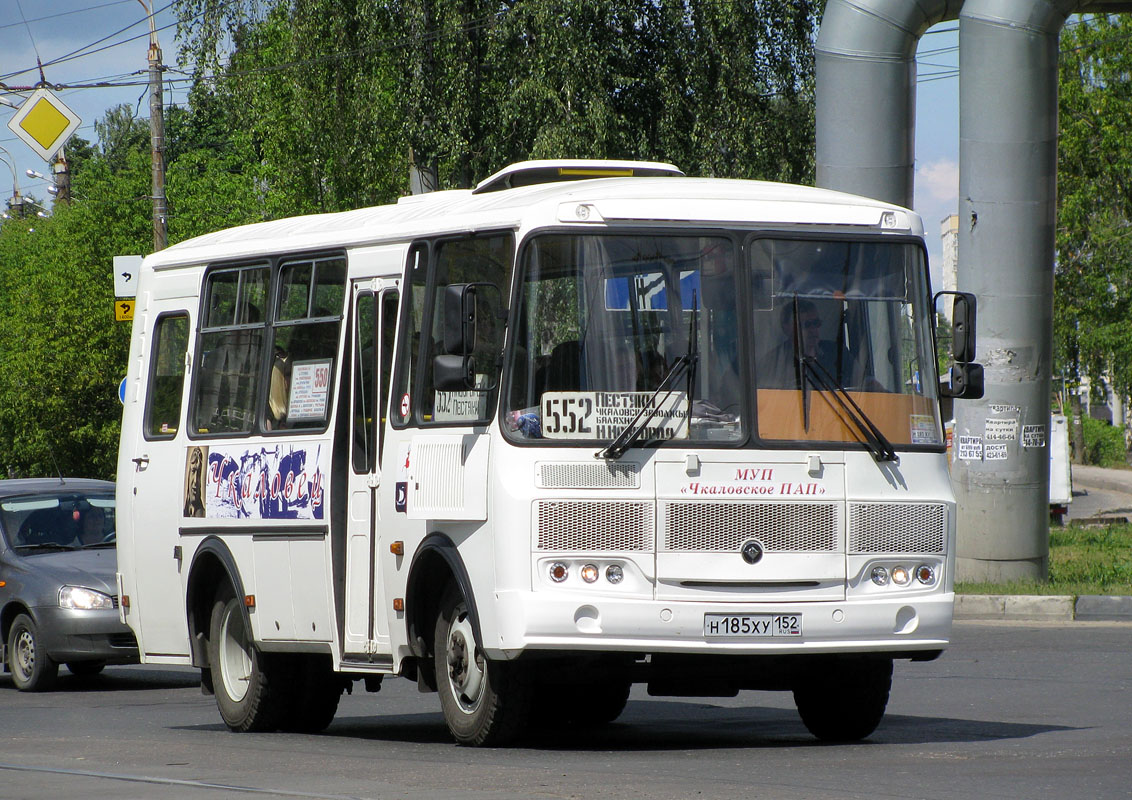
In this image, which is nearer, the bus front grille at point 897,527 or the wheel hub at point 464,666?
the bus front grille at point 897,527

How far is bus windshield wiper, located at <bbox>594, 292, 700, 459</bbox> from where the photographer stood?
9.05 m

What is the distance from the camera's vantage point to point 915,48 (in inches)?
806

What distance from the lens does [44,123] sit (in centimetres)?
2855

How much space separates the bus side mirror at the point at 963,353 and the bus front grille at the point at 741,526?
1243 mm

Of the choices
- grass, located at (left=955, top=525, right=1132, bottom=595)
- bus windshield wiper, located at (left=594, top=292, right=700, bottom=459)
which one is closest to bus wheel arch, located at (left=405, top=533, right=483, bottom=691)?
bus windshield wiper, located at (left=594, top=292, right=700, bottom=459)

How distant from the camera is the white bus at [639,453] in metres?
9.06

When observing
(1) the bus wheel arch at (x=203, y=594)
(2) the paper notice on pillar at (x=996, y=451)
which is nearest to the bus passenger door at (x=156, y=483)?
(1) the bus wheel arch at (x=203, y=594)

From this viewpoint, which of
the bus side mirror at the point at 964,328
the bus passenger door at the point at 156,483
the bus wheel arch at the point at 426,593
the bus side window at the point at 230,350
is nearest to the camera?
the bus wheel arch at the point at 426,593

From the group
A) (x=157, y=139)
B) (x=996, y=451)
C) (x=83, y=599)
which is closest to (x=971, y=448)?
(x=996, y=451)

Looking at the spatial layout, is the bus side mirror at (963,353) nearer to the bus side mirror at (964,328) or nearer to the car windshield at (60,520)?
the bus side mirror at (964,328)

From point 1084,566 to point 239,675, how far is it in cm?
1424

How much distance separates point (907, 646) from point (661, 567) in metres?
1.32

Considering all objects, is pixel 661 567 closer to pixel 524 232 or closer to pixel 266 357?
pixel 524 232

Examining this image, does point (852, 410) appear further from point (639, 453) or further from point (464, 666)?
point (464, 666)
